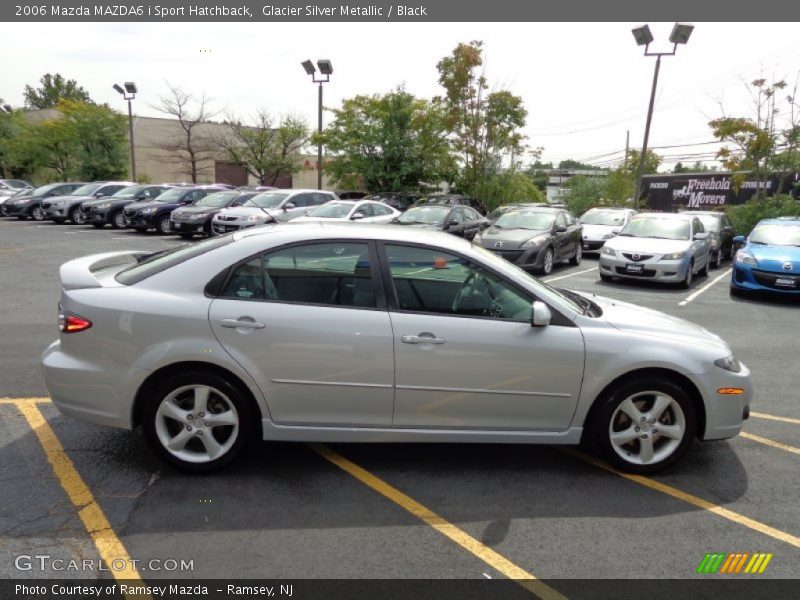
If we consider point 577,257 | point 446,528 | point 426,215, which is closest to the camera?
point 446,528

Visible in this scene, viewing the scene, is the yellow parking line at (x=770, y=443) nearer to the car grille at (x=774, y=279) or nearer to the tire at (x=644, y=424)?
the tire at (x=644, y=424)

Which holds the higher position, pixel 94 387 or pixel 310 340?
pixel 310 340

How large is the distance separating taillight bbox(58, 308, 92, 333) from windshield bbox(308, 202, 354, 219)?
12.9m

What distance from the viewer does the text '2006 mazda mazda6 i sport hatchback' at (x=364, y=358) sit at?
3.54m

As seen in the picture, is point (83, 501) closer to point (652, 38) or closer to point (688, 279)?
point (688, 279)

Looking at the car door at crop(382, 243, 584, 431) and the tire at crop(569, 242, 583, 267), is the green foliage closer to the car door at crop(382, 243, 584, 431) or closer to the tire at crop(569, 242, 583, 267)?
the tire at crop(569, 242, 583, 267)

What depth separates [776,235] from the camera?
12125 millimetres

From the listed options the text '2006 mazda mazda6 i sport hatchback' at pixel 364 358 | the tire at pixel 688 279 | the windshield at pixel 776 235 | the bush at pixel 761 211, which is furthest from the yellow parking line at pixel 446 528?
the bush at pixel 761 211

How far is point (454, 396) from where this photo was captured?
363 cm

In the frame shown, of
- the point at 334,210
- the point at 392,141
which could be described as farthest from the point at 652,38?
the point at 334,210

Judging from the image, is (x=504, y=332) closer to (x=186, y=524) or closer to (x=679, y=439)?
(x=679, y=439)

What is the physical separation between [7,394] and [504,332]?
410 centimetres

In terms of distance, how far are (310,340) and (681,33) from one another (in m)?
22.9

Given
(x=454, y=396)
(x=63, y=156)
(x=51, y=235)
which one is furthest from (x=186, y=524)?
(x=63, y=156)
